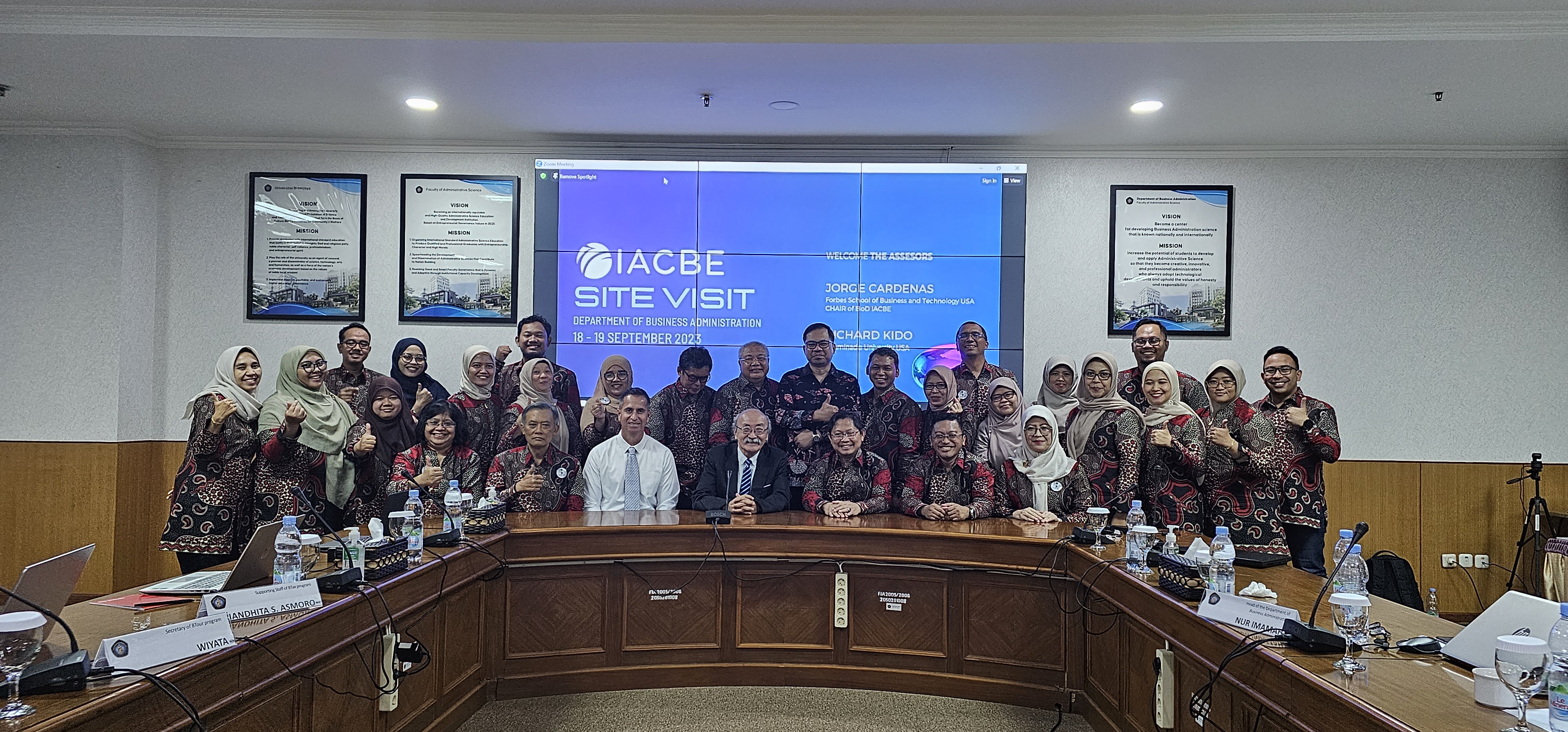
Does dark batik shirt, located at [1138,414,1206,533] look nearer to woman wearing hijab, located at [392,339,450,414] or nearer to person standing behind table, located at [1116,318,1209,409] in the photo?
person standing behind table, located at [1116,318,1209,409]

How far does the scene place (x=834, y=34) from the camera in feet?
14.5

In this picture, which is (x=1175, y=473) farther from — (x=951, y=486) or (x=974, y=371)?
(x=974, y=371)

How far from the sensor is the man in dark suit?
468 cm

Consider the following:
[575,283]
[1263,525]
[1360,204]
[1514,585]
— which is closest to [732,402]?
[575,283]

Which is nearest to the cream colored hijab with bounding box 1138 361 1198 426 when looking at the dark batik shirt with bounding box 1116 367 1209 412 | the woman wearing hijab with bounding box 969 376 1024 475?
the dark batik shirt with bounding box 1116 367 1209 412

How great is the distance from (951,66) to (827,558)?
8.30 feet

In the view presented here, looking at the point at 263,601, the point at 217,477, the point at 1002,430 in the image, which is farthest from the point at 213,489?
the point at 1002,430

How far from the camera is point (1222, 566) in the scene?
2881mm

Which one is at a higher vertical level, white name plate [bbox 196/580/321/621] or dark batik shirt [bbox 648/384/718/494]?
dark batik shirt [bbox 648/384/718/494]

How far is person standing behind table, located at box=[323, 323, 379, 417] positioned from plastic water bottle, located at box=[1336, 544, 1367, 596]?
450cm

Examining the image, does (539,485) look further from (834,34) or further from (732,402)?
(834,34)

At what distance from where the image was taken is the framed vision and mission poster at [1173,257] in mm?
6309

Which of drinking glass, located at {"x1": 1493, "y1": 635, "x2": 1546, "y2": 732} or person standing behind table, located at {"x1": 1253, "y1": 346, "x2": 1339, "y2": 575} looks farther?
person standing behind table, located at {"x1": 1253, "y1": 346, "x2": 1339, "y2": 575}

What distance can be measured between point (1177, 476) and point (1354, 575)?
6.31ft
